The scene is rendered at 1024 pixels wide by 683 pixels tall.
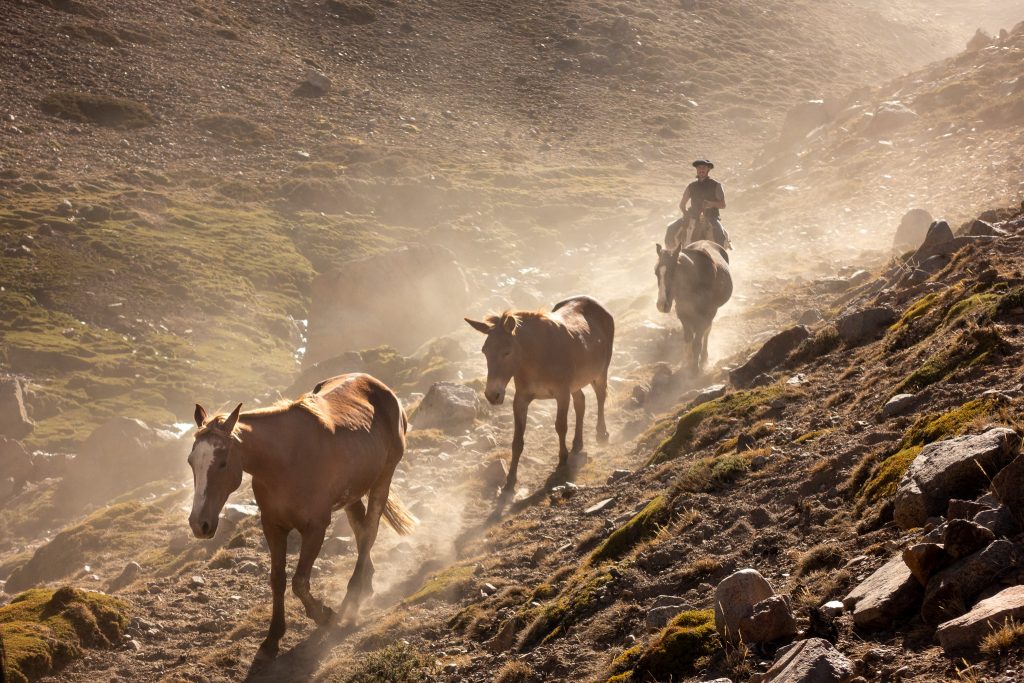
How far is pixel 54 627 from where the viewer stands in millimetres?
10648

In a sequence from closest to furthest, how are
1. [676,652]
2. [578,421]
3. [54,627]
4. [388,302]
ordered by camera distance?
[676,652] < [54,627] < [578,421] < [388,302]

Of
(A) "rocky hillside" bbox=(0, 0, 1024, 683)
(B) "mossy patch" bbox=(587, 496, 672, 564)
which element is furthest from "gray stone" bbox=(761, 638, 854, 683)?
(B) "mossy patch" bbox=(587, 496, 672, 564)

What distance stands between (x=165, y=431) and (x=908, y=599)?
26568 millimetres

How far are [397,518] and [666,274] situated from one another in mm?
9169

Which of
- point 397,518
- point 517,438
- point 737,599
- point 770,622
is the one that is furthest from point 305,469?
point 770,622

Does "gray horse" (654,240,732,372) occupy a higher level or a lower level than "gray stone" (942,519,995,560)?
higher

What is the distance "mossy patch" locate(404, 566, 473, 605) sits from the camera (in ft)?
36.4

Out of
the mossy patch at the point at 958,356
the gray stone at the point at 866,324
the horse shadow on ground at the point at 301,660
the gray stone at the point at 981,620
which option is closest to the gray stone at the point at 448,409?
the horse shadow on ground at the point at 301,660

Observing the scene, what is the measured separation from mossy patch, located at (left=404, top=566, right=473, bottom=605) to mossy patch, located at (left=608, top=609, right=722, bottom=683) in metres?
4.42

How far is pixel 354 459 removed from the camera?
11.1 m

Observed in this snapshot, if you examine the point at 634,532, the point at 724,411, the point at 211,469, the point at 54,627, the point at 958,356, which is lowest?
the point at 54,627

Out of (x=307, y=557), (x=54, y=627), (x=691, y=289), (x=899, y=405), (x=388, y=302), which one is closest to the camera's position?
(x=899, y=405)

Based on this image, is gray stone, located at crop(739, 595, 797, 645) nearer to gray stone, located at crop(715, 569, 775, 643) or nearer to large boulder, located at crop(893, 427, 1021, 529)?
gray stone, located at crop(715, 569, 775, 643)

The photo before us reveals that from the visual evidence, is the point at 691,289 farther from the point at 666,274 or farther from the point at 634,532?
the point at 634,532
